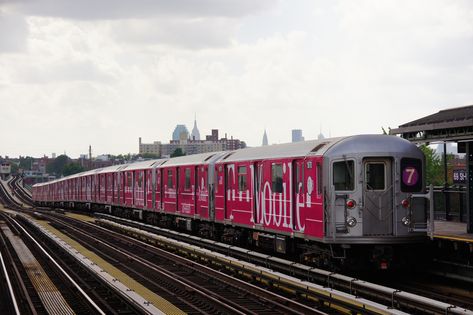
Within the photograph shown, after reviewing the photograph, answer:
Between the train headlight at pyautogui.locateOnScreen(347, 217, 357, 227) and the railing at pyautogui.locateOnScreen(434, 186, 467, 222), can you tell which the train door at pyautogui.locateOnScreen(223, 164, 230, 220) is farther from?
the train headlight at pyautogui.locateOnScreen(347, 217, 357, 227)

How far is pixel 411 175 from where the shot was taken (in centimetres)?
1805

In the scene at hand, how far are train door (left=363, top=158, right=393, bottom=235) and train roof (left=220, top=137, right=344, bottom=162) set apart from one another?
1191mm

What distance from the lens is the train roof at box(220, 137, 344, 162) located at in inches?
740

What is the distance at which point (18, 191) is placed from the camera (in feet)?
528

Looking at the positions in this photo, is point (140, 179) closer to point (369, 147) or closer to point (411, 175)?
point (369, 147)

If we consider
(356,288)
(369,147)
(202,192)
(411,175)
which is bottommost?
(356,288)

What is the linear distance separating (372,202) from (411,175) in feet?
4.13

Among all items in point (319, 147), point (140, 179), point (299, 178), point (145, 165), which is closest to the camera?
point (319, 147)

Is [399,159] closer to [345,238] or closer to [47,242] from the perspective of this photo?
[345,238]

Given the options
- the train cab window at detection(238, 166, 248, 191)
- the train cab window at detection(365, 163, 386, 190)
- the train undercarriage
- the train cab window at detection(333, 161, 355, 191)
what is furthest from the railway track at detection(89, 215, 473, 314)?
the train cab window at detection(238, 166, 248, 191)

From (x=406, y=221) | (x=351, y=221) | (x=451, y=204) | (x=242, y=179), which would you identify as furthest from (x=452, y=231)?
(x=242, y=179)

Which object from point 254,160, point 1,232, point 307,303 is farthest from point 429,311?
point 1,232

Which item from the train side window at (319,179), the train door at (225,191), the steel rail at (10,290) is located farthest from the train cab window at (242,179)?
the steel rail at (10,290)

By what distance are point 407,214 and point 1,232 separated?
95.7 ft
